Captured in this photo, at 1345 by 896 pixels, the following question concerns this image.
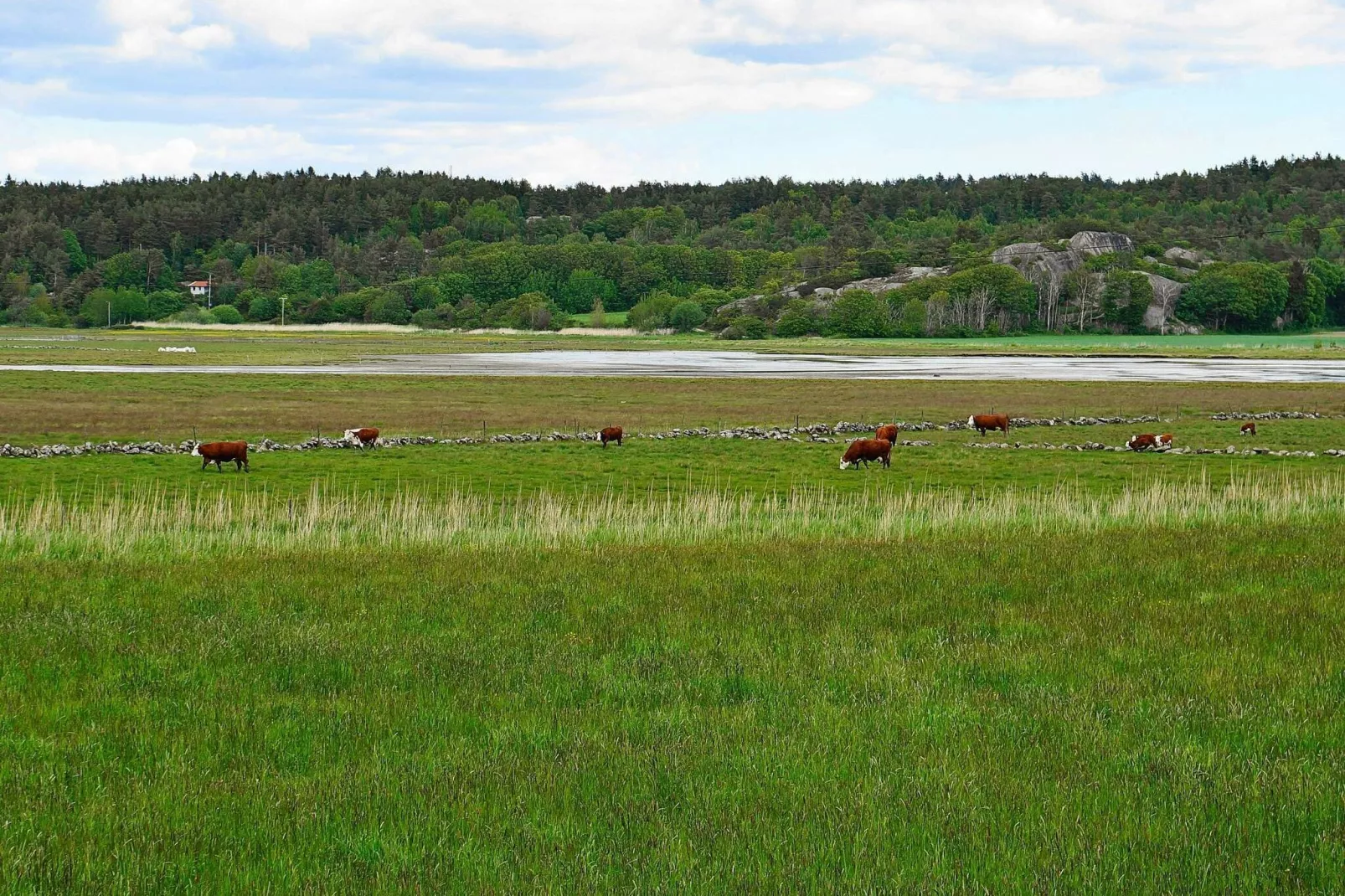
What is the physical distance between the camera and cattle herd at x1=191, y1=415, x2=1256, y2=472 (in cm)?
4316

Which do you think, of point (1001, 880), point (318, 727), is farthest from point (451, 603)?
point (1001, 880)

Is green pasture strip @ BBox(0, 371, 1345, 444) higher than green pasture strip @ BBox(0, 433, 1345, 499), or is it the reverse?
→ green pasture strip @ BBox(0, 371, 1345, 444)

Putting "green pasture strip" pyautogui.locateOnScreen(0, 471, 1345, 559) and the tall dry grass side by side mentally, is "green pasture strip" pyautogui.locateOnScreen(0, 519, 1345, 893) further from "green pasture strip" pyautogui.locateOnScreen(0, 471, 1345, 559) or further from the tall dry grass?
the tall dry grass

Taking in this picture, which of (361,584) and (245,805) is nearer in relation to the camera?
(245,805)

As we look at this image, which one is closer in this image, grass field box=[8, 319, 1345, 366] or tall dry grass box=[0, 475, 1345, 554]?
tall dry grass box=[0, 475, 1345, 554]

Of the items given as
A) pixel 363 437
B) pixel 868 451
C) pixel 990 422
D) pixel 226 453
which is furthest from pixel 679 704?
pixel 990 422

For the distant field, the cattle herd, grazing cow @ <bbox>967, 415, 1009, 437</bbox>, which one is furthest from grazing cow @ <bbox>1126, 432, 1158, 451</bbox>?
the distant field

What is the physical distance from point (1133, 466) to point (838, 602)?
3166 centimetres

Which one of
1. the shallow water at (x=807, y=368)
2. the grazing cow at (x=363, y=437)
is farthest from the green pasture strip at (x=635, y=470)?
the shallow water at (x=807, y=368)

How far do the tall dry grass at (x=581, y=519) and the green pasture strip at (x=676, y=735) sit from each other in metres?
6.13

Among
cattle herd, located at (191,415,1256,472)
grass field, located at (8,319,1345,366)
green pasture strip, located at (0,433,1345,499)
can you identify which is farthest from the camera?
grass field, located at (8,319,1345,366)

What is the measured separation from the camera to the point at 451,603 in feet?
54.5

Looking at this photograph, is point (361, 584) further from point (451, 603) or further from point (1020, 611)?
point (1020, 611)

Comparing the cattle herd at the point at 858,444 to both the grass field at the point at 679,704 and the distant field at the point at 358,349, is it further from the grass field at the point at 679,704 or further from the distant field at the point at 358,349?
the distant field at the point at 358,349
